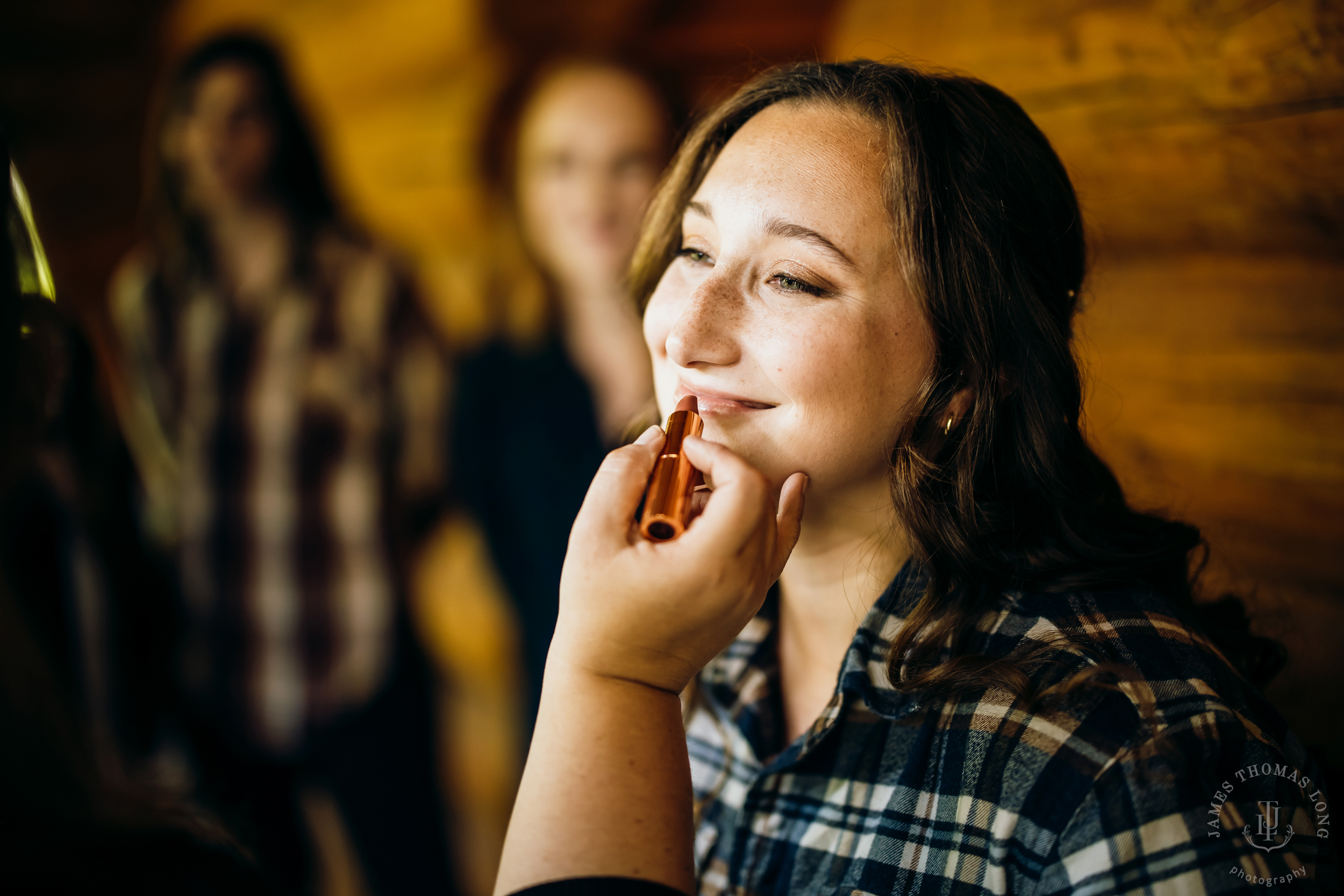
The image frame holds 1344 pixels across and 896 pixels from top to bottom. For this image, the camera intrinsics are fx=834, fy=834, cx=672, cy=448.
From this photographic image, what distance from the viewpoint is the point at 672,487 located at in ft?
2.71

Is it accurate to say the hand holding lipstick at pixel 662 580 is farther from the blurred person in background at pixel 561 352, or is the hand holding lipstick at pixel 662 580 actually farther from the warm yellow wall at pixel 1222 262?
the blurred person in background at pixel 561 352

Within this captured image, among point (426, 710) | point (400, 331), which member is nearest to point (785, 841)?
point (426, 710)

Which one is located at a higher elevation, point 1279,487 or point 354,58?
point 354,58

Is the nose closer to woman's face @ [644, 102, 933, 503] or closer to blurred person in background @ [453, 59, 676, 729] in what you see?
woman's face @ [644, 102, 933, 503]

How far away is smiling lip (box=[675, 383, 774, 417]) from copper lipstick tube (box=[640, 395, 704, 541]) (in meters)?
0.05

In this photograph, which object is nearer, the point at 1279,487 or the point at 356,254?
the point at 1279,487

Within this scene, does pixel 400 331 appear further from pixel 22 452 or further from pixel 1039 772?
pixel 1039 772

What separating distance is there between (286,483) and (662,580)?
180 centimetres

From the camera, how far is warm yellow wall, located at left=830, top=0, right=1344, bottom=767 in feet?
3.54

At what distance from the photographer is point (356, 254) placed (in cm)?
235

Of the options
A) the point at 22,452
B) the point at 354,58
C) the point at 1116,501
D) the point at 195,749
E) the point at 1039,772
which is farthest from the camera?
the point at 354,58

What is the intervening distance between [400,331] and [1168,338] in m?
1.85

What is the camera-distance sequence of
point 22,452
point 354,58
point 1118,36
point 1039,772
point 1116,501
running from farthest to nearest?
point 354,58
point 1118,36
point 1116,501
point 22,452
point 1039,772

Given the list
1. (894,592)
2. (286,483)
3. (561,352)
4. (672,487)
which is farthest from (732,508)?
(286,483)
